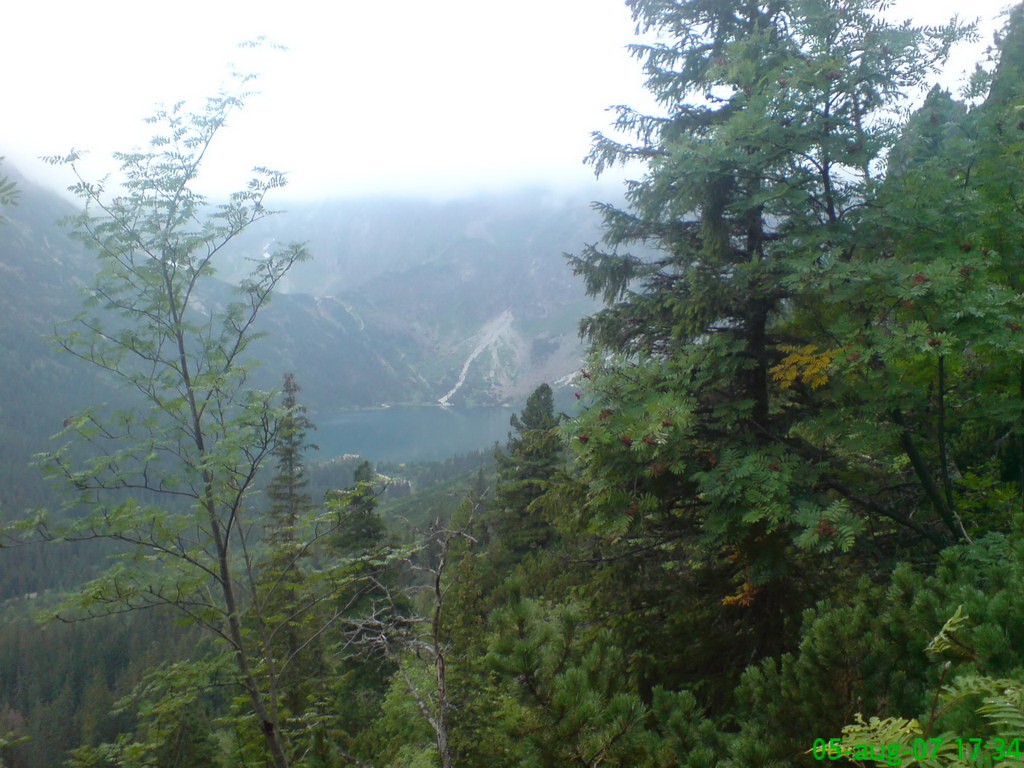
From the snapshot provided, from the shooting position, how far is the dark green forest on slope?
2.83m

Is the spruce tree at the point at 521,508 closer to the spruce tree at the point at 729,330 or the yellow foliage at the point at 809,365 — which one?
the spruce tree at the point at 729,330

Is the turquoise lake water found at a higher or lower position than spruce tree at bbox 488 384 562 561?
higher

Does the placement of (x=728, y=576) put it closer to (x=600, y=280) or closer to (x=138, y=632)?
(x=600, y=280)

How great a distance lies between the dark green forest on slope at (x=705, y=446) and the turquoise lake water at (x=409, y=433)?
93.4 m

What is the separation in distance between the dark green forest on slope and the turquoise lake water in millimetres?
93422

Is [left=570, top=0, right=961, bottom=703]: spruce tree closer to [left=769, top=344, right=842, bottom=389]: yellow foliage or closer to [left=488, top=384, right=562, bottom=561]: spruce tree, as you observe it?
[left=769, top=344, right=842, bottom=389]: yellow foliage

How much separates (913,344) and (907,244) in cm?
120


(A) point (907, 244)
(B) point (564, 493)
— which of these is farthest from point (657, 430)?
(A) point (907, 244)

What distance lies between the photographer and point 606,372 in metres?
4.69

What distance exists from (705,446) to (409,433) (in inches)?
5826

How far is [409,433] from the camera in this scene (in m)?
149
